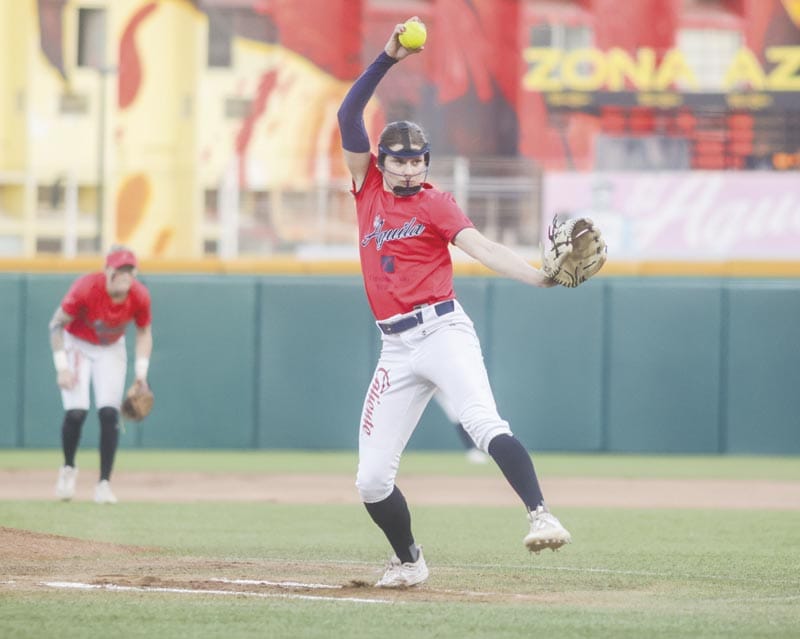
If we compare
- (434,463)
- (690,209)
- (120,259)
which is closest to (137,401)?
(120,259)

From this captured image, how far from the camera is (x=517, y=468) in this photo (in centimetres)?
578

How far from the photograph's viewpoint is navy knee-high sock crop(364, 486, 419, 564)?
6.27 meters

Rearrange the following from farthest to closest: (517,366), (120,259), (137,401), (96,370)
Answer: (517,366) → (137,401) → (96,370) → (120,259)

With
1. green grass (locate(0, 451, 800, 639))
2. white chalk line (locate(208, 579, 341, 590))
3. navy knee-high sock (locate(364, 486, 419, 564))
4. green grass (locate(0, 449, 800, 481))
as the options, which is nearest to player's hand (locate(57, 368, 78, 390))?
green grass (locate(0, 451, 800, 639))

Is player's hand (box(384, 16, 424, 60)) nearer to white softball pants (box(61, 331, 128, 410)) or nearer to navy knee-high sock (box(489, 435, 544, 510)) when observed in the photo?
navy knee-high sock (box(489, 435, 544, 510))

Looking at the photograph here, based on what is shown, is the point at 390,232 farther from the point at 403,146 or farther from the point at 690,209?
the point at 690,209

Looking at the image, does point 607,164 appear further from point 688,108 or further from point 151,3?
point 151,3

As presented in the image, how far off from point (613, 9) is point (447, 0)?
320 centimetres

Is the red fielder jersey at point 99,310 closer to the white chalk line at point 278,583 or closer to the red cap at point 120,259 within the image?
the red cap at point 120,259

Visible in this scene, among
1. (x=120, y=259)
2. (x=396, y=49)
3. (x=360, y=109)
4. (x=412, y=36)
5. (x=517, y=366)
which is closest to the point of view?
(x=412, y=36)

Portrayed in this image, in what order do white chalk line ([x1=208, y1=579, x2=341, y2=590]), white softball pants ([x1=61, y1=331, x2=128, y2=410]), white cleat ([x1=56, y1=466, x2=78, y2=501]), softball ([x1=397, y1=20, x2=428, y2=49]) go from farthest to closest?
white cleat ([x1=56, y1=466, x2=78, y2=501])
white softball pants ([x1=61, y1=331, x2=128, y2=410])
white chalk line ([x1=208, y1=579, x2=341, y2=590])
softball ([x1=397, y1=20, x2=428, y2=49])

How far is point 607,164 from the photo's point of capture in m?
22.9

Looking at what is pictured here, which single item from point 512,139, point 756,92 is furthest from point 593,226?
point 512,139

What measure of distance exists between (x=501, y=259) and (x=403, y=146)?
0.69 metres
